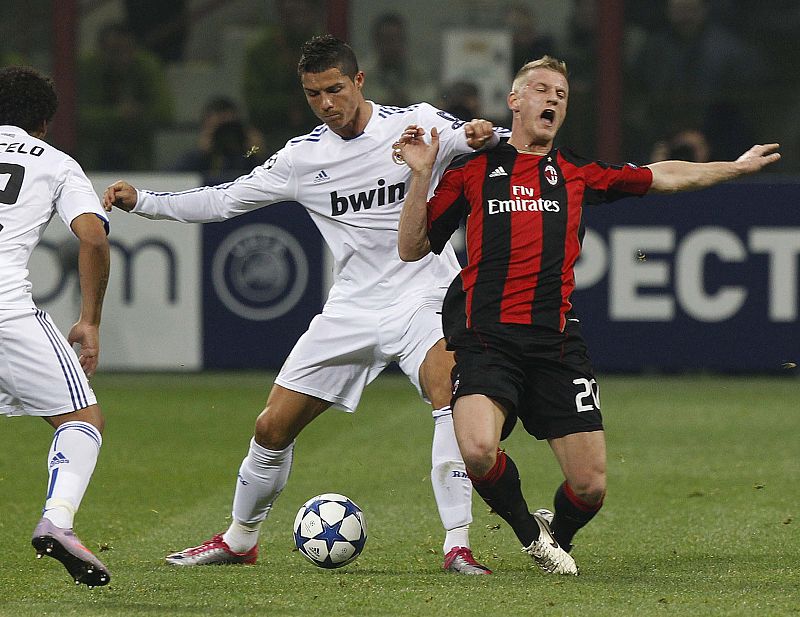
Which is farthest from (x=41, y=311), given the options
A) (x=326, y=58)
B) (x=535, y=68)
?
(x=535, y=68)

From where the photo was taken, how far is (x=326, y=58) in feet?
19.1

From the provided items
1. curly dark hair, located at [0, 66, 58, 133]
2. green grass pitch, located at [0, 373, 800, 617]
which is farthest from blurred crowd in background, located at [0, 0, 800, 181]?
curly dark hair, located at [0, 66, 58, 133]

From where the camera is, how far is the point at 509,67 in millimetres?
13195

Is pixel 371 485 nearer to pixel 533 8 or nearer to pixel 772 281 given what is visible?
pixel 772 281

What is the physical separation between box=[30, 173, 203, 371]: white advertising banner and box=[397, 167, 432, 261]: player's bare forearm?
687 cm

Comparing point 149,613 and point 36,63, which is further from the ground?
point 36,63

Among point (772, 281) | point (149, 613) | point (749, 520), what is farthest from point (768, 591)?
point (772, 281)

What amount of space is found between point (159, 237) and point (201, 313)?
680 mm

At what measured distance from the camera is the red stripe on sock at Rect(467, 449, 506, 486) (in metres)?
5.42

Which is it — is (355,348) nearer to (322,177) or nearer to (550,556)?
(322,177)

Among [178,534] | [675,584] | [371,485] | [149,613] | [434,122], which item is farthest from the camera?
[371,485]

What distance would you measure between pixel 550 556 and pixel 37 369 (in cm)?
189

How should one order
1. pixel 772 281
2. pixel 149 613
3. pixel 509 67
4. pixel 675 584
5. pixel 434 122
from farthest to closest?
pixel 509 67 → pixel 772 281 → pixel 434 122 → pixel 675 584 → pixel 149 613

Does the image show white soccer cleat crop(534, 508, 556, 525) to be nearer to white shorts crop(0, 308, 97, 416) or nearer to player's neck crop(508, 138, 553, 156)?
player's neck crop(508, 138, 553, 156)
